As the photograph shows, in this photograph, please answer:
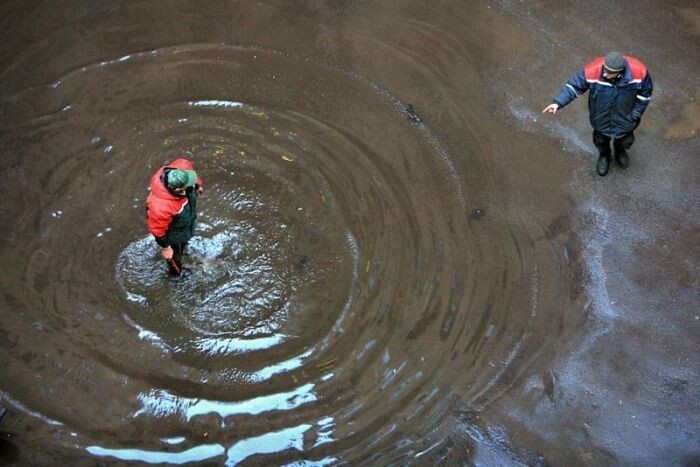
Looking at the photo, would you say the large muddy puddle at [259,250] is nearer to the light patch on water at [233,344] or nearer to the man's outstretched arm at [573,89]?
the light patch on water at [233,344]

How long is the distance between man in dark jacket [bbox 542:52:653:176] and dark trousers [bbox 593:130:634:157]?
0.04ft

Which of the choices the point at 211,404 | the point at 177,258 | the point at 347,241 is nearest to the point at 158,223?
the point at 177,258

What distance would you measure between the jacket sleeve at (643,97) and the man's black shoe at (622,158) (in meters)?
0.70

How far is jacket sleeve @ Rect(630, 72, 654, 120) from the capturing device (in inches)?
307

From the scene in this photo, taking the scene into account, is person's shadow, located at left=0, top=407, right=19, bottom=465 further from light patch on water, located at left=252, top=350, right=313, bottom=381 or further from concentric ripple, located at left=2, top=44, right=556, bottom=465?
light patch on water, located at left=252, top=350, right=313, bottom=381

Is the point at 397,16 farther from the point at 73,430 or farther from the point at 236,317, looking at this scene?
the point at 73,430

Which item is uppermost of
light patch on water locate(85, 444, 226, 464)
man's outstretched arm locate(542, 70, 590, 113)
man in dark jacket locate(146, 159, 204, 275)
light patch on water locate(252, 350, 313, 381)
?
man's outstretched arm locate(542, 70, 590, 113)

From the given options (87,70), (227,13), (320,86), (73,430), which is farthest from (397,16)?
(73,430)

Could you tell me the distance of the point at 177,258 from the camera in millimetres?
7641

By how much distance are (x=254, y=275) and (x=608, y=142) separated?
4.22 meters

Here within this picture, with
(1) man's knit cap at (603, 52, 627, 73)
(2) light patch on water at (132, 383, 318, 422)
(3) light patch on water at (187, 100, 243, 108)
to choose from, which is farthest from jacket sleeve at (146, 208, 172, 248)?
(1) man's knit cap at (603, 52, 627, 73)

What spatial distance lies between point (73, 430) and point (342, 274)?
298 cm

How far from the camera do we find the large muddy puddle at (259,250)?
7.07 m

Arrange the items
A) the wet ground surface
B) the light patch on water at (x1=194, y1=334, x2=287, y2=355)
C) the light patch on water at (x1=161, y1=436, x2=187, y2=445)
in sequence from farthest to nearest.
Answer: the light patch on water at (x1=194, y1=334, x2=287, y2=355) < the wet ground surface < the light patch on water at (x1=161, y1=436, x2=187, y2=445)
